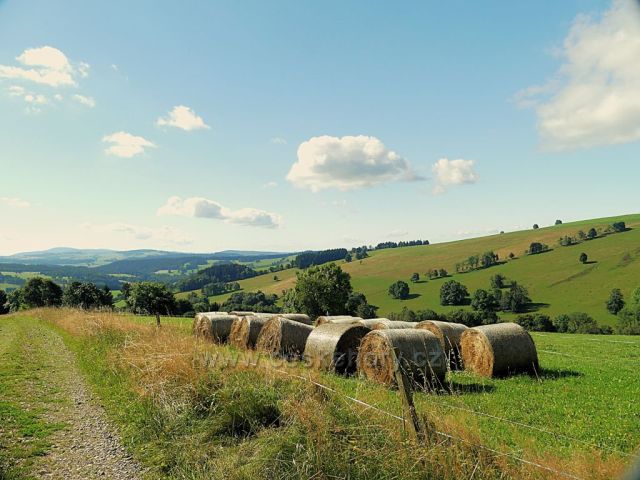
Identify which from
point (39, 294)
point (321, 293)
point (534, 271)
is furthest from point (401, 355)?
point (534, 271)

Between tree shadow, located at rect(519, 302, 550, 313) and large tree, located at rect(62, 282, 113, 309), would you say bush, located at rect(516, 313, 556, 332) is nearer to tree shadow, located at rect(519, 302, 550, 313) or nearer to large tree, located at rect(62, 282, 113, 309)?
tree shadow, located at rect(519, 302, 550, 313)

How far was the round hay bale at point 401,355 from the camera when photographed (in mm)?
12904

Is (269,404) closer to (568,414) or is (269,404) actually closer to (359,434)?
(359,434)

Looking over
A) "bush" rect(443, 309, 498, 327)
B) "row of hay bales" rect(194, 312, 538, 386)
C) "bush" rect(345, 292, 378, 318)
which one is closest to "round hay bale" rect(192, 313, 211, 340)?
"row of hay bales" rect(194, 312, 538, 386)

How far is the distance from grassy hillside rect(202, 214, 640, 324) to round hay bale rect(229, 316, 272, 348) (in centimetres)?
6765

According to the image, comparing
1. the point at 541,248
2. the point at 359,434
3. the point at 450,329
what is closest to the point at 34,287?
the point at 450,329

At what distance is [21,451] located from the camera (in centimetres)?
720

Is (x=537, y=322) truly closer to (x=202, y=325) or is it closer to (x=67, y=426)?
(x=202, y=325)

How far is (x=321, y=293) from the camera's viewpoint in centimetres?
6012

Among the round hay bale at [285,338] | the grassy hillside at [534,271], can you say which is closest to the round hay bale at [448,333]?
the round hay bale at [285,338]

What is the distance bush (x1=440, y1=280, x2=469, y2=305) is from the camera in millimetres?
88562

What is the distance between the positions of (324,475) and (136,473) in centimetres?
309

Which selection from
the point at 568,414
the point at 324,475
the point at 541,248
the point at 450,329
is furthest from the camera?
the point at 541,248

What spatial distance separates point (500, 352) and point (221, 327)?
46.0 feet
